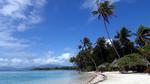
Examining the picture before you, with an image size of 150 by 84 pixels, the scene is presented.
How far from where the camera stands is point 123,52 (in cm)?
6097

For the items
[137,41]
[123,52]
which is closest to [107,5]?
[137,41]

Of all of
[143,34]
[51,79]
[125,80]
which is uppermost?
[143,34]

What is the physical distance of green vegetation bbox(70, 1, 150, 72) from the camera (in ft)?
123

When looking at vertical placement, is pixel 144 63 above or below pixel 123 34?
below

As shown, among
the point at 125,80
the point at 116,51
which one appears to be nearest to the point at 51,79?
the point at 116,51

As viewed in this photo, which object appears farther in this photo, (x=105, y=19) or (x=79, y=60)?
(x=79, y=60)

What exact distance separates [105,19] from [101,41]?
2427cm

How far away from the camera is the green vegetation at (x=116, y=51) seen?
37469mm

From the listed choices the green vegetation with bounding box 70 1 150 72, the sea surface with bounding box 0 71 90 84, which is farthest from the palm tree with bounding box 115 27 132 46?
the sea surface with bounding box 0 71 90 84

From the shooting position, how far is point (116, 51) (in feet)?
147

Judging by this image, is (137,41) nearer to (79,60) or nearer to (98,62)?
(98,62)

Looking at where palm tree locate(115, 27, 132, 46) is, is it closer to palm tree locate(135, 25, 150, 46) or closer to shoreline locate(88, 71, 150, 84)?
palm tree locate(135, 25, 150, 46)

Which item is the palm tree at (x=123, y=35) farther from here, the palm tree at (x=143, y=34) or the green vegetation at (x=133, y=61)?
the green vegetation at (x=133, y=61)

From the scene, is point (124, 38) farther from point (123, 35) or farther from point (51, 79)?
point (51, 79)
